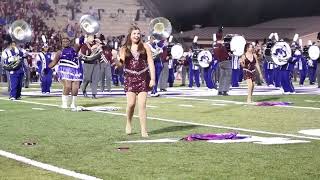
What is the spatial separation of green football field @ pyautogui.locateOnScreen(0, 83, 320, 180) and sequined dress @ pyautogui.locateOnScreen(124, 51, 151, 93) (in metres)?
0.76

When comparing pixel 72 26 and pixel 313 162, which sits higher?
pixel 72 26

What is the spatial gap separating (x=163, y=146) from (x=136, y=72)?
193 cm

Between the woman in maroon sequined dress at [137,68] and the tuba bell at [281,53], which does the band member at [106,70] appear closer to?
the tuba bell at [281,53]

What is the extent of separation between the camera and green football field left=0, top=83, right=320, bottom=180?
24.3 ft

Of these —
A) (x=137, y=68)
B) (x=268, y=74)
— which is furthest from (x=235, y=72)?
(x=137, y=68)

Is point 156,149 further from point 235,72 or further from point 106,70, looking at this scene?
point 235,72

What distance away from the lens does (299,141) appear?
10031mm

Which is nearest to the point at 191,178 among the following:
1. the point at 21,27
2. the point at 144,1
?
the point at 21,27

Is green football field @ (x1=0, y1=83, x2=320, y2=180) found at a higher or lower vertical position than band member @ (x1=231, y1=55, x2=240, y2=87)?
lower

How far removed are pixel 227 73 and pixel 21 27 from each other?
28.4 ft

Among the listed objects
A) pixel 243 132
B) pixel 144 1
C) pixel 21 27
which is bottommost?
pixel 243 132

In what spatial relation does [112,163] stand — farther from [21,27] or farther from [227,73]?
[21,27]

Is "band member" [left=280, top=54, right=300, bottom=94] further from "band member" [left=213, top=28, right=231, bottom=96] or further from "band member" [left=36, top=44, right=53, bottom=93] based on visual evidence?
"band member" [left=36, top=44, right=53, bottom=93]

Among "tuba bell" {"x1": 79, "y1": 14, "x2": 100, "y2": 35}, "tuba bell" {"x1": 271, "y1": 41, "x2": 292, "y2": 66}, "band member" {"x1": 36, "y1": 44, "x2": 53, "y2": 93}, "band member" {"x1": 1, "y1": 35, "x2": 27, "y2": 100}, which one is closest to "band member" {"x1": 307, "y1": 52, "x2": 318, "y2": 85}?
"tuba bell" {"x1": 271, "y1": 41, "x2": 292, "y2": 66}
